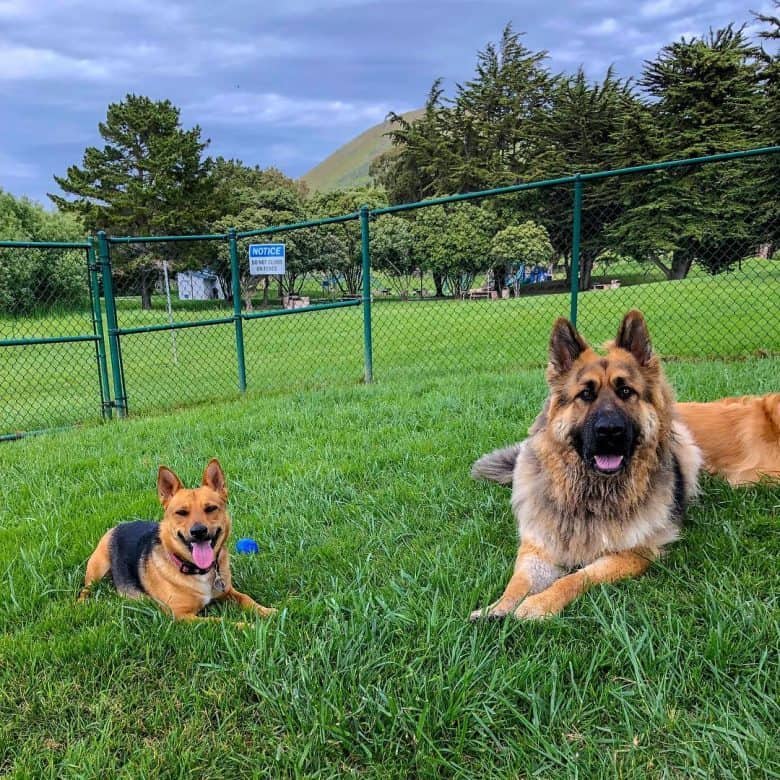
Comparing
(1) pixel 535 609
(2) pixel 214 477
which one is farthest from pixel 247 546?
(1) pixel 535 609

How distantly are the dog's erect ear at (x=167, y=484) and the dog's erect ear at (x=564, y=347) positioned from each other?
187 cm

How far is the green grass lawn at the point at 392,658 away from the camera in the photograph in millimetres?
1614

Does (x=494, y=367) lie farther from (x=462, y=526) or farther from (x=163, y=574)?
(x=163, y=574)

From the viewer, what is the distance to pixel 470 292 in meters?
10.1

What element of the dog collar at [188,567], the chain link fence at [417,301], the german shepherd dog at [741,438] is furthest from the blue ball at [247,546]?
the chain link fence at [417,301]

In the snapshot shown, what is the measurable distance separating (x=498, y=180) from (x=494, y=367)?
3206 centimetres

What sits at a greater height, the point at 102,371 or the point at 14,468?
the point at 102,371

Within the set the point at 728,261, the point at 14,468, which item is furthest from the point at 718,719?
the point at 728,261

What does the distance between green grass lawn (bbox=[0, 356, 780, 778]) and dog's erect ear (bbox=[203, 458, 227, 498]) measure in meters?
0.45

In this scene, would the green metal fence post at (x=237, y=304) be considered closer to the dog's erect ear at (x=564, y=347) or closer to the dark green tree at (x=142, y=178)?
the dog's erect ear at (x=564, y=347)

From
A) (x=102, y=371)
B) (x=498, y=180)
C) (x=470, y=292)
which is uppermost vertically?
(x=498, y=180)

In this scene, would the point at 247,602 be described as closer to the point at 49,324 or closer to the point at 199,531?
the point at 199,531

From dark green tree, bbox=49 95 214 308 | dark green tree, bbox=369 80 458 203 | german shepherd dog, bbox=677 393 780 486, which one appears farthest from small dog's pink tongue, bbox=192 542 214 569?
dark green tree, bbox=369 80 458 203

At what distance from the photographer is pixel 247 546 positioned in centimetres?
300
